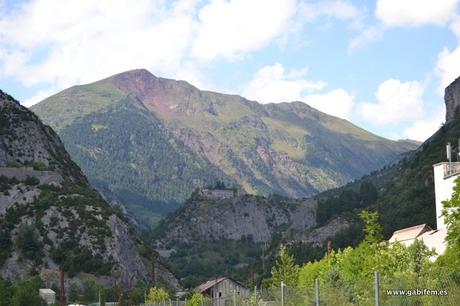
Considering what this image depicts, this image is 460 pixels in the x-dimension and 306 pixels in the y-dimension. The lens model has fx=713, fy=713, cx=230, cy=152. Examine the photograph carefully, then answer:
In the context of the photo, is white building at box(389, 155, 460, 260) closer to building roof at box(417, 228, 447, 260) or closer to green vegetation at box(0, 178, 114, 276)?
building roof at box(417, 228, 447, 260)

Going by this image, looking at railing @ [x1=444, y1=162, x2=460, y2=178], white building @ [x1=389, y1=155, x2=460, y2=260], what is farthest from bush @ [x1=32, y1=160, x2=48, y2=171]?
railing @ [x1=444, y1=162, x2=460, y2=178]

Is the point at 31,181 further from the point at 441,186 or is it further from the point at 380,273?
the point at 380,273

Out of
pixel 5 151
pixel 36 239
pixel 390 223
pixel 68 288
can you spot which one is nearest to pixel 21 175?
pixel 5 151

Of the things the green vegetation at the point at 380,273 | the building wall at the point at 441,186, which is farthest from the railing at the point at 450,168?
the green vegetation at the point at 380,273

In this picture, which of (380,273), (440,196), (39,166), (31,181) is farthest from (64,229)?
(380,273)

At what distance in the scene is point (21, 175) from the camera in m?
183

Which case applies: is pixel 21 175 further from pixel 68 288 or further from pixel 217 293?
pixel 217 293

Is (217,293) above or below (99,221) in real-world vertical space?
below

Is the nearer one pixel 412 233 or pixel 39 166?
pixel 412 233

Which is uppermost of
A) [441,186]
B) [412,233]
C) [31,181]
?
[31,181]

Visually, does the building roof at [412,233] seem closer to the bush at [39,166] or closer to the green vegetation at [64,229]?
the green vegetation at [64,229]

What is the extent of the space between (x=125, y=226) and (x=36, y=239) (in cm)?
3071

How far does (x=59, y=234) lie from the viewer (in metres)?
163

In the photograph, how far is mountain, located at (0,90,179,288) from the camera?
154 metres
